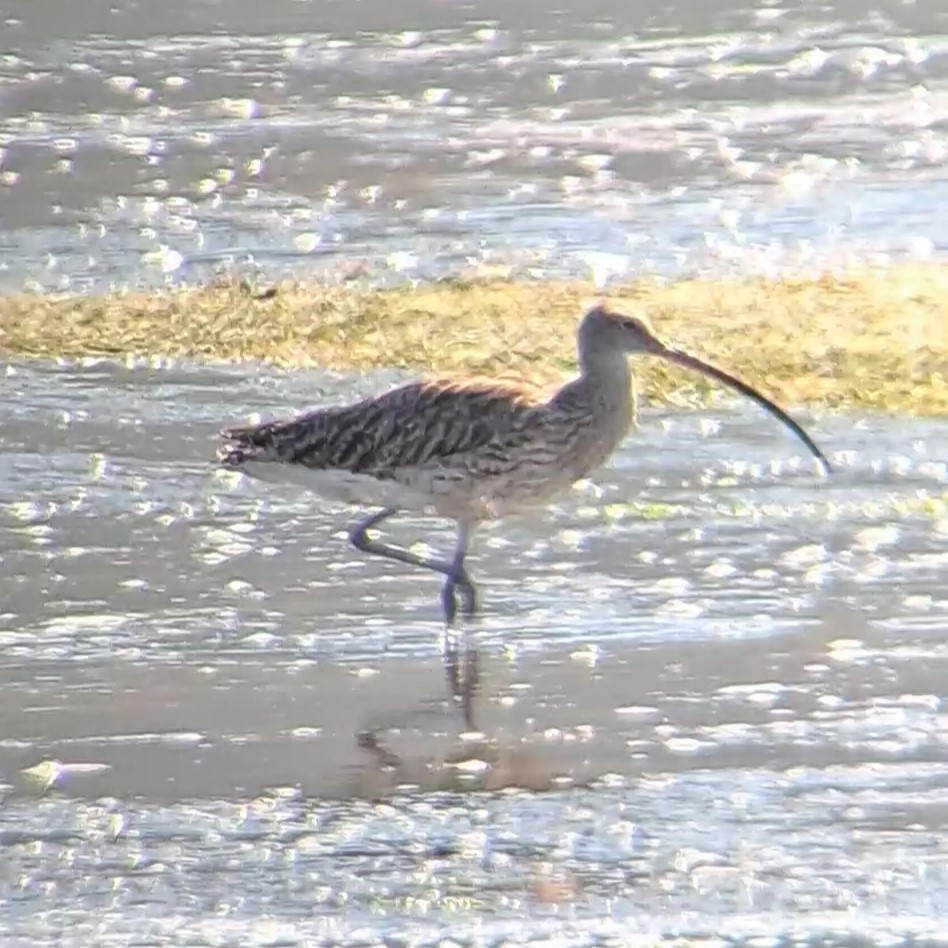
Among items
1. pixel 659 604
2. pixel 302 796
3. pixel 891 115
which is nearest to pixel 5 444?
pixel 659 604

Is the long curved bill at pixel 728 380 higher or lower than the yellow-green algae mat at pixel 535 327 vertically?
higher

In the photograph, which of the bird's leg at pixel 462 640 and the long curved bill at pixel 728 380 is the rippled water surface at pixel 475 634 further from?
the long curved bill at pixel 728 380

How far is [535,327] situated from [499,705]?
5.22 meters

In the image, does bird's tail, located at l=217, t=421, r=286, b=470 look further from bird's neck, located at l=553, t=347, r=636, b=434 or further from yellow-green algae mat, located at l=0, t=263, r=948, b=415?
yellow-green algae mat, located at l=0, t=263, r=948, b=415

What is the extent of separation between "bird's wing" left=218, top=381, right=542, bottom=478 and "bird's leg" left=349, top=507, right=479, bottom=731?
0.74 ft

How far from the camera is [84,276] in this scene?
1569 cm

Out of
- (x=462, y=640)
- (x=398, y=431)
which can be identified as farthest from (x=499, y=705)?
(x=398, y=431)

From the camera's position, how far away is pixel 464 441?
10.7 m

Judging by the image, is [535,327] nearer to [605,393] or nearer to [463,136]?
[605,393]

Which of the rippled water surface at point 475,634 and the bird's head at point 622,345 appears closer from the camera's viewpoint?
the rippled water surface at point 475,634

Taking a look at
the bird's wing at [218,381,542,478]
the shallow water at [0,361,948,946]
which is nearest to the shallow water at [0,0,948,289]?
the shallow water at [0,361,948,946]

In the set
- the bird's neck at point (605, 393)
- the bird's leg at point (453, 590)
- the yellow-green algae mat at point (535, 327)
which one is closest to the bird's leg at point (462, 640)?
the bird's leg at point (453, 590)

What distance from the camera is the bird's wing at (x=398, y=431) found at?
422 inches

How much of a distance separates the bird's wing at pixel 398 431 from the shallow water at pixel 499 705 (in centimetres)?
29
